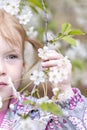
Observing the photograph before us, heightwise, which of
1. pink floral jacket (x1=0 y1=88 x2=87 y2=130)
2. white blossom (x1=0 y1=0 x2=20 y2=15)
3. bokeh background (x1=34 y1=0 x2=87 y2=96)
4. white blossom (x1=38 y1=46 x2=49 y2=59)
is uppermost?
bokeh background (x1=34 y1=0 x2=87 y2=96)

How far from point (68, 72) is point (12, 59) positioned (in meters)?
0.22

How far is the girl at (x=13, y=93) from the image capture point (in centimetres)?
202

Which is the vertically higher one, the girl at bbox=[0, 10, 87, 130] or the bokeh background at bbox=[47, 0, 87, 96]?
the bokeh background at bbox=[47, 0, 87, 96]

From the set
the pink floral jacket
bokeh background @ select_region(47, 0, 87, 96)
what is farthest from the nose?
bokeh background @ select_region(47, 0, 87, 96)

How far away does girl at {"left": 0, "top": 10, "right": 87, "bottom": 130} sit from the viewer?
2.02 m

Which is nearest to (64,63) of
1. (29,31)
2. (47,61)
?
(47,61)

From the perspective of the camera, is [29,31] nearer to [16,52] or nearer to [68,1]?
[16,52]

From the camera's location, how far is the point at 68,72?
6.44 feet

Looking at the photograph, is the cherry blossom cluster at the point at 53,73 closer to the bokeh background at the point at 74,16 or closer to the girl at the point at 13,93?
the girl at the point at 13,93

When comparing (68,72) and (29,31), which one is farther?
(29,31)

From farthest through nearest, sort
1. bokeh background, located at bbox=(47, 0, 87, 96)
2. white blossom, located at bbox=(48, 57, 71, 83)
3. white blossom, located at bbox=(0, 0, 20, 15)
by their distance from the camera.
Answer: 1. bokeh background, located at bbox=(47, 0, 87, 96)
2. white blossom, located at bbox=(0, 0, 20, 15)
3. white blossom, located at bbox=(48, 57, 71, 83)

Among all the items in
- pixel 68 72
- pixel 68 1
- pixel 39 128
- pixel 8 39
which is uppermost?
pixel 68 1

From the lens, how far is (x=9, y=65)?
2059 mm

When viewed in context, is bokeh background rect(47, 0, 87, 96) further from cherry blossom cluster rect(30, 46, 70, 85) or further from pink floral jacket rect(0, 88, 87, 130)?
cherry blossom cluster rect(30, 46, 70, 85)
